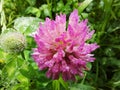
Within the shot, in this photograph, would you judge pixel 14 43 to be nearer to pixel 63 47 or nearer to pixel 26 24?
pixel 63 47

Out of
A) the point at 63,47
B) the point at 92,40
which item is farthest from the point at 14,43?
the point at 92,40

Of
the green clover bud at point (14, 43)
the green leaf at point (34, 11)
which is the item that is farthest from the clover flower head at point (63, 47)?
the green leaf at point (34, 11)

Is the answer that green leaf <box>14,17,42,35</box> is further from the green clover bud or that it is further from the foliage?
the green clover bud

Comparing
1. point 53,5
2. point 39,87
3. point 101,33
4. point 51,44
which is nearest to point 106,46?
point 101,33

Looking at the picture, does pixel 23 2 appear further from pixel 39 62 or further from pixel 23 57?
pixel 39 62

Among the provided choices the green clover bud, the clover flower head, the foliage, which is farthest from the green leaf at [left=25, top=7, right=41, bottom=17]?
the clover flower head
